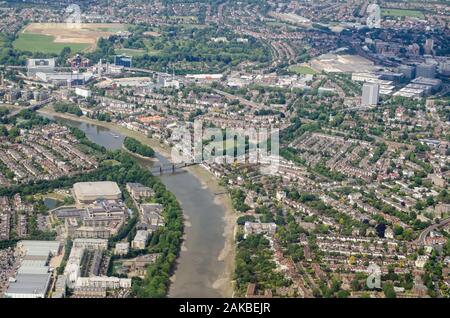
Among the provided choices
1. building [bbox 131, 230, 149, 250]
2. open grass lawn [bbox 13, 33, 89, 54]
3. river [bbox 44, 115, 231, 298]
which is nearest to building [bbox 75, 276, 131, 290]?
river [bbox 44, 115, 231, 298]

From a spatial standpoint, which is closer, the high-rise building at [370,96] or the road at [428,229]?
the road at [428,229]

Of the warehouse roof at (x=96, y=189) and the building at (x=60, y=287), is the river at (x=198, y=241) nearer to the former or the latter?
the warehouse roof at (x=96, y=189)

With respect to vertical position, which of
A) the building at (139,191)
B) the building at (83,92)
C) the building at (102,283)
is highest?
the building at (102,283)

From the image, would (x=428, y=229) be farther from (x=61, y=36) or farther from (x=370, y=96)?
(x=61, y=36)

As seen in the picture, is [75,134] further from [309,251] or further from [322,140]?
[309,251]

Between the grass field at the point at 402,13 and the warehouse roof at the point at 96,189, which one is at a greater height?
the grass field at the point at 402,13

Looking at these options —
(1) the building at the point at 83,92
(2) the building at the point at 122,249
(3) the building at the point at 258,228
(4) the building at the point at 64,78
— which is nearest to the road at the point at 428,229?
(3) the building at the point at 258,228

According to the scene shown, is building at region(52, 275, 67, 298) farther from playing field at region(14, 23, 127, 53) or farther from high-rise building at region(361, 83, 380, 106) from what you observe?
playing field at region(14, 23, 127, 53)
